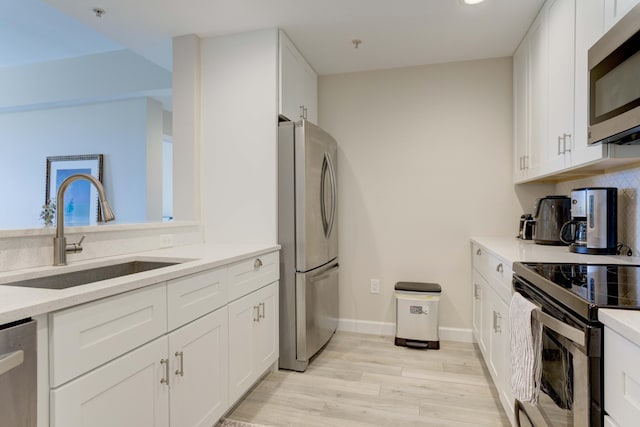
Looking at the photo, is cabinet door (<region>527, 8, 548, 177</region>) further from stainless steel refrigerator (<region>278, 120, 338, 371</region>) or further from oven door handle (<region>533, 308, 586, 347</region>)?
stainless steel refrigerator (<region>278, 120, 338, 371</region>)

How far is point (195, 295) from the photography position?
1.58 meters

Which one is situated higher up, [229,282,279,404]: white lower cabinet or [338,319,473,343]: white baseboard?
[229,282,279,404]: white lower cabinet

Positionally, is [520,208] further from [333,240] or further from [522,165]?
[333,240]

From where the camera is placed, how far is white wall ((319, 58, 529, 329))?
302 cm

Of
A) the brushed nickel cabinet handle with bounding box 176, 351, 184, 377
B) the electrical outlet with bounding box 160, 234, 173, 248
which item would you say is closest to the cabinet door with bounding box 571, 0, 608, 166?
the brushed nickel cabinet handle with bounding box 176, 351, 184, 377

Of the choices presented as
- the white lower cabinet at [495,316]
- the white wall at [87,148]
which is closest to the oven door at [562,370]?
the white lower cabinet at [495,316]

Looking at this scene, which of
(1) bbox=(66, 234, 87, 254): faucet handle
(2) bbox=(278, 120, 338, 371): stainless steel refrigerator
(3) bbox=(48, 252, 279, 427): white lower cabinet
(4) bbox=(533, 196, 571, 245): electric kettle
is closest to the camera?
(3) bbox=(48, 252, 279, 427): white lower cabinet

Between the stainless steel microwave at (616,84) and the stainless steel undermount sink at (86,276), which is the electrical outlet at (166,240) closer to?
the stainless steel undermount sink at (86,276)

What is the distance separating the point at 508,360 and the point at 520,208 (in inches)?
64.9

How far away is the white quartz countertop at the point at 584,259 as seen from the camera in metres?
0.78

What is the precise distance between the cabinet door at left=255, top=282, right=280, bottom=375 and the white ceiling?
1.83m

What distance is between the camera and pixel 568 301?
3.40 ft

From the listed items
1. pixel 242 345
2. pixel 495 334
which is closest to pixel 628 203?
pixel 495 334

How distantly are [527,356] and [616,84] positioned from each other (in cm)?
108
